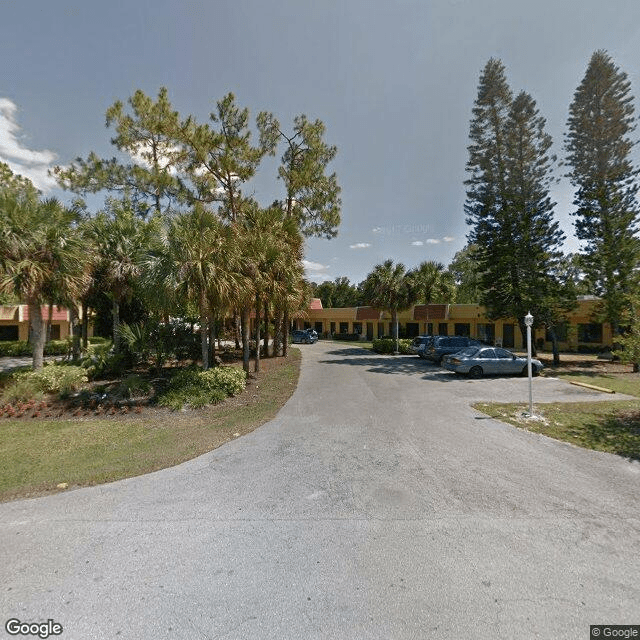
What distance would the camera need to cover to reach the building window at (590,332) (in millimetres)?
25656

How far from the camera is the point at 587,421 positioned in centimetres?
809

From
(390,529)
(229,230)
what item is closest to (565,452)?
(390,529)

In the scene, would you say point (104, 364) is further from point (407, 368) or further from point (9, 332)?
point (9, 332)

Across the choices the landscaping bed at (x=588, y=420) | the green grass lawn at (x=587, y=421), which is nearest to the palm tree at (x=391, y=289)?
the landscaping bed at (x=588, y=420)

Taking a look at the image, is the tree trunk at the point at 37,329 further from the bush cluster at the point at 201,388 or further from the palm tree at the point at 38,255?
the bush cluster at the point at 201,388

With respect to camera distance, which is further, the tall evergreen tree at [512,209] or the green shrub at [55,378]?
the tall evergreen tree at [512,209]

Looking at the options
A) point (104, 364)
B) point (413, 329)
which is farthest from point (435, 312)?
point (104, 364)

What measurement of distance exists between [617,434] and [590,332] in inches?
963

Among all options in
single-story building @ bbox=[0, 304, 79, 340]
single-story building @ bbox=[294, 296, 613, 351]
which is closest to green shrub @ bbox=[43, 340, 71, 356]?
single-story building @ bbox=[0, 304, 79, 340]

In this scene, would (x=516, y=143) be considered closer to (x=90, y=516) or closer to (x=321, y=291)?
(x=90, y=516)

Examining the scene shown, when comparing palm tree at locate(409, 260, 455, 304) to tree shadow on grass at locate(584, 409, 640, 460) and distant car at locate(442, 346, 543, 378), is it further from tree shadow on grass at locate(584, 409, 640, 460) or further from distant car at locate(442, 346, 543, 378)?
tree shadow on grass at locate(584, 409, 640, 460)

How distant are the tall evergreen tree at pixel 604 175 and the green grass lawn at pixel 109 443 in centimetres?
2005

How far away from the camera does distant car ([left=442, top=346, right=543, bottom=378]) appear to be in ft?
48.2

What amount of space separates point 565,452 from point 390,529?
15.1ft
